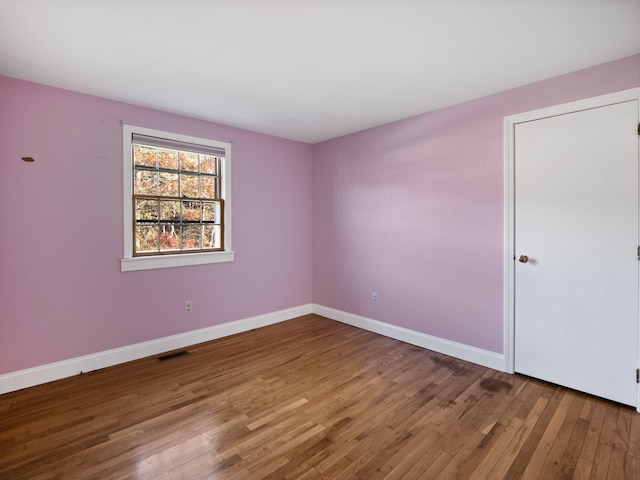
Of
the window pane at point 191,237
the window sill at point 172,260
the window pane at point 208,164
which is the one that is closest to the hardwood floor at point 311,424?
the window sill at point 172,260

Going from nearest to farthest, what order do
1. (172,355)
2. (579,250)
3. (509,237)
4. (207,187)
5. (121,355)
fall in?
(579,250) → (509,237) → (121,355) → (172,355) → (207,187)

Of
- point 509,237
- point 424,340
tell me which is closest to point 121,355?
point 424,340

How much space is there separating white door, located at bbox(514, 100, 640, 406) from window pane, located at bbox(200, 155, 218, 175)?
124 inches

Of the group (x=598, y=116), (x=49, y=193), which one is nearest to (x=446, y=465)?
(x=598, y=116)

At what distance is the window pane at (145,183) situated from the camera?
322 cm

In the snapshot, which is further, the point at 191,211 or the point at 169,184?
the point at 191,211

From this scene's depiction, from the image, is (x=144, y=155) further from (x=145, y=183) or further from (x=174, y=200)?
(x=174, y=200)

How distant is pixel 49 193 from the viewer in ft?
8.81

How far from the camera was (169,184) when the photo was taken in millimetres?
3414

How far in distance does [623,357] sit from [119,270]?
166 inches

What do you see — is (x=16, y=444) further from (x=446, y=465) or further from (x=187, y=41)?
(x=187, y=41)

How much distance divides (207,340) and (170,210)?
1.52 meters

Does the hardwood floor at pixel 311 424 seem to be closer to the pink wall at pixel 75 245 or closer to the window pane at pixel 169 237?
the pink wall at pixel 75 245

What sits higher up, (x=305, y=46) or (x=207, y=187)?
(x=305, y=46)
